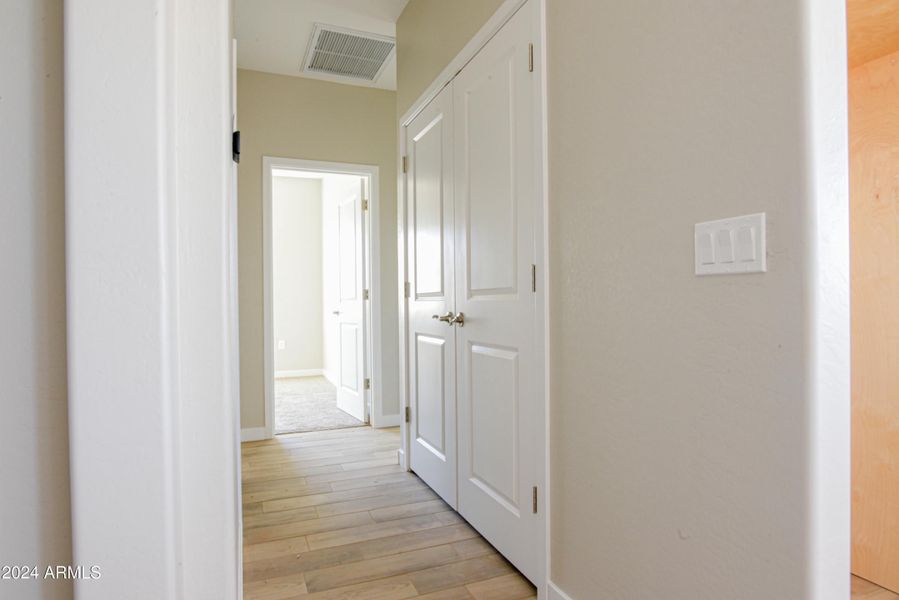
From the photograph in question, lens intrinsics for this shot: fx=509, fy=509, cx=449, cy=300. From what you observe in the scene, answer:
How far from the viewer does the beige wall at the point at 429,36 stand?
2.13 meters

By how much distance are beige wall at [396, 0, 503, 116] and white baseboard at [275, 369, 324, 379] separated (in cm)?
459

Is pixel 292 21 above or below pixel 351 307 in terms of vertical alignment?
above

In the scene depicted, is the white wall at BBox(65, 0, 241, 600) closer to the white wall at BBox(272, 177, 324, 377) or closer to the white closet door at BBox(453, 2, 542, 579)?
the white closet door at BBox(453, 2, 542, 579)

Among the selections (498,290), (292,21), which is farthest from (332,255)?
(498,290)

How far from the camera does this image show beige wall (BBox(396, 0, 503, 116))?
2127mm

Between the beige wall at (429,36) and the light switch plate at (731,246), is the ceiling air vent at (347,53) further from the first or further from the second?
the light switch plate at (731,246)

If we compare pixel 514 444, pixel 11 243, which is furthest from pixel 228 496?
pixel 514 444

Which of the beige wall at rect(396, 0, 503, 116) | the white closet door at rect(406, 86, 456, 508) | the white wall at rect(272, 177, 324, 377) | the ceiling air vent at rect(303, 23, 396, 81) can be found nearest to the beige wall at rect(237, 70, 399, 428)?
the ceiling air vent at rect(303, 23, 396, 81)

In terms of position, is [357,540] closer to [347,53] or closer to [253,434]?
[253,434]

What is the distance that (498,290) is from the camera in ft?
6.19

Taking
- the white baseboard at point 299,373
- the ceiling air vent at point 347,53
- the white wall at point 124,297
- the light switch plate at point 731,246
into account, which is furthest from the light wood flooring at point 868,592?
the white baseboard at point 299,373

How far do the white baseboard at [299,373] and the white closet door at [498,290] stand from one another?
489cm

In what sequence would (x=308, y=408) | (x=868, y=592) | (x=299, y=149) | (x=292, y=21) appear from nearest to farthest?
(x=868, y=592), (x=292, y=21), (x=299, y=149), (x=308, y=408)

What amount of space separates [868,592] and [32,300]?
2.45m
